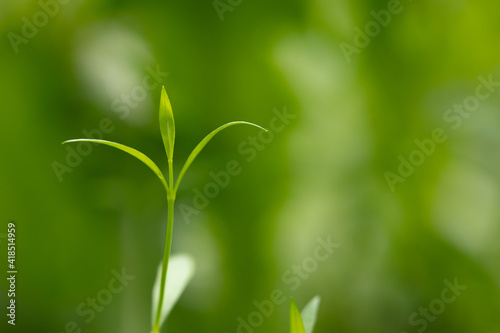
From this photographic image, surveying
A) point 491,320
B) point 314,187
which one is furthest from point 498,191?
point 314,187

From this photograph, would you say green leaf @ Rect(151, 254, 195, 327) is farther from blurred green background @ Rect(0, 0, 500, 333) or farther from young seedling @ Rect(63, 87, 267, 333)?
blurred green background @ Rect(0, 0, 500, 333)

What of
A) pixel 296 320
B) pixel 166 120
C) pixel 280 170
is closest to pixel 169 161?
pixel 166 120

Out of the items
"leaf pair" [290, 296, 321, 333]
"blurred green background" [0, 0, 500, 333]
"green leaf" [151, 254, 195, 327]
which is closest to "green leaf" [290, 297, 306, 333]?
"leaf pair" [290, 296, 321, 333]

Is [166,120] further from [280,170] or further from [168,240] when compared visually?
[280,170]

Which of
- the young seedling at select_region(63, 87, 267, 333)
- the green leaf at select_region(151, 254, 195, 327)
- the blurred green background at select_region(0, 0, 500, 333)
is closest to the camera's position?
the young seedling at select_region(63, 87, 267, 333)

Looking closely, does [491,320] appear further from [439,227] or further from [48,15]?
[48,15]

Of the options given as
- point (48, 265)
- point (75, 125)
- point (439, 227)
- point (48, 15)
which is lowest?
point (439, 227)
